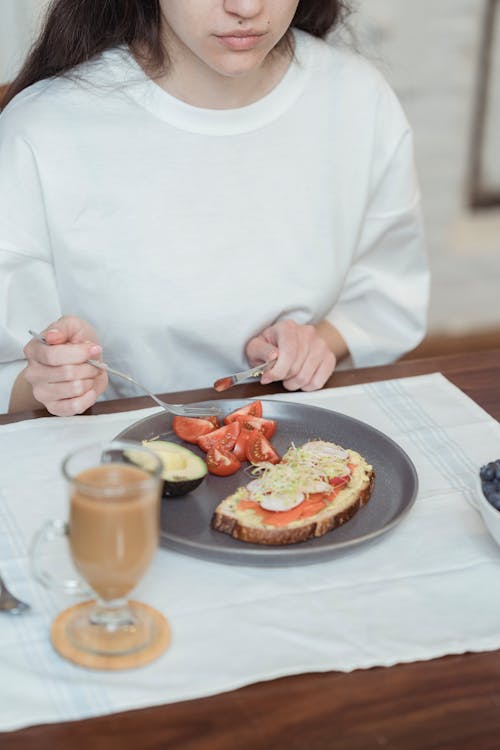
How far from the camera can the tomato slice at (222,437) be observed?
136 centimetres

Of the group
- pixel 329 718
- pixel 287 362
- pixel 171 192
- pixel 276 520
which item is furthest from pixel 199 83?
pixel 329 718

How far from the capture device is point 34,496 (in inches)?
50.1

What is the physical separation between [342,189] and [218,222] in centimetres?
25

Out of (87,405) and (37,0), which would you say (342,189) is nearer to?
(87,405)

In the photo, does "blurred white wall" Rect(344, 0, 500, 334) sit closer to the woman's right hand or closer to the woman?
the woman

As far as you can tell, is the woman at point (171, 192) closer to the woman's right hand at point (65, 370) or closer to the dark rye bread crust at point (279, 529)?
the woman's right hand at point (65, 370)

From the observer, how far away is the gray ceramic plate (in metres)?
1.14

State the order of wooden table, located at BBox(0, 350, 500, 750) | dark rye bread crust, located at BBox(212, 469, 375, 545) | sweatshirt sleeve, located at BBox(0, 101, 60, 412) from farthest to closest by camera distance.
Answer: sweatshirt sleeve, located at BBox(0, 101, 60, 412) < dark rye bread crust, located at BBox(212, 469, 375, 545) < wooden table, located at BBox(0, 350, 500, 750)

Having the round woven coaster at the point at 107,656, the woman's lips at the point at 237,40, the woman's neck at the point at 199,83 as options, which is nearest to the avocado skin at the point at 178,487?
the round woven coaster at the point at 107,656

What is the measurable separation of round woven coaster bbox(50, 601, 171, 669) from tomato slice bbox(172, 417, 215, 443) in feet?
1.21

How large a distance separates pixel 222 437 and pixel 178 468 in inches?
4.1

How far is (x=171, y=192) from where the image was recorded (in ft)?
5.79

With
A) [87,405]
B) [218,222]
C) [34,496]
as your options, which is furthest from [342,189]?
[34,496]

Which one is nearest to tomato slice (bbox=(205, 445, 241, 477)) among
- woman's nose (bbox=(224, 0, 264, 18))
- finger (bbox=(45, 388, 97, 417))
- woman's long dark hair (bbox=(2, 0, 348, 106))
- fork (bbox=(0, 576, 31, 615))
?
finger (bbox=(45, 388, 97, 417))
